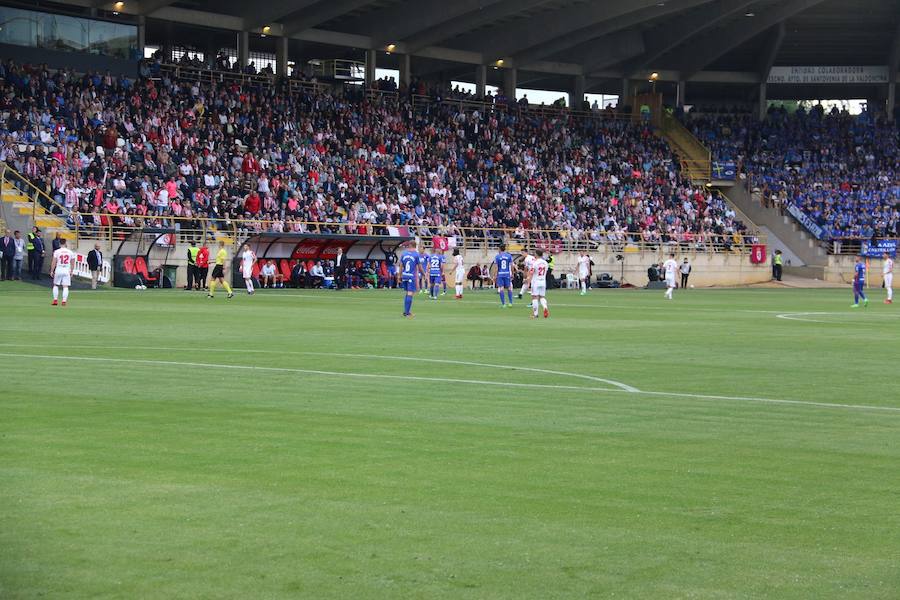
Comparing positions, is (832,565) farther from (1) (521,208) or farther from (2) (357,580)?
(1) (521,208)

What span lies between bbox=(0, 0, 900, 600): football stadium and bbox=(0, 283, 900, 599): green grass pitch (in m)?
0.04

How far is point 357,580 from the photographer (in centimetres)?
676

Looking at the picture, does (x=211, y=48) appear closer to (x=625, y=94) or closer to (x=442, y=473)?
(x=625, y=94)

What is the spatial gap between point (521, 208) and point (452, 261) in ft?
29.7

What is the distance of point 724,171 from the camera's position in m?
86.2

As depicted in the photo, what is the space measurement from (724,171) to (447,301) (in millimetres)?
45020

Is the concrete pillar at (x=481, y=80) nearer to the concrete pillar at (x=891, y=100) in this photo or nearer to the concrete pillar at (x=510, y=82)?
the concrete pillar at (x=510, y=82)

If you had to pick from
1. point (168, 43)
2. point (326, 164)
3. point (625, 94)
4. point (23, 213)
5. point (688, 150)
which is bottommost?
point (23, 213)

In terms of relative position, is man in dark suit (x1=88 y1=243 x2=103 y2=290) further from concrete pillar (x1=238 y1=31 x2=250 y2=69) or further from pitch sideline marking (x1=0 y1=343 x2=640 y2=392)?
pitch sideline marking (x1=0 y1=343 x2=640 y2=392)

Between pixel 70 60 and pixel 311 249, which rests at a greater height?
pixel 70 60

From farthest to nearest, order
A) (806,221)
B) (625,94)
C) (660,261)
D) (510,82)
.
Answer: (625,94) → (510,82) → (806,221) → (660,261)

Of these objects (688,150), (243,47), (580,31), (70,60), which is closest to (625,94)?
(688,150)

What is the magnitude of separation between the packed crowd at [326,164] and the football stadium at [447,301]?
0.20 metres

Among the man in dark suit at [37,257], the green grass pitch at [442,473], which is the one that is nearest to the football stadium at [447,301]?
the green grass pitch at [442,473]
